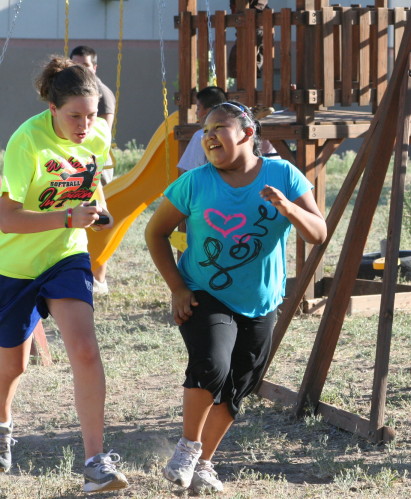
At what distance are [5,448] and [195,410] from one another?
0.95 metres

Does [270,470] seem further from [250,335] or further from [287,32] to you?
[287,32]

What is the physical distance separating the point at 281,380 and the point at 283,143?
2404 mm

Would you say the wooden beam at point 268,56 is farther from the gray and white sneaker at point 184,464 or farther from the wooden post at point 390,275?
the gray and white sneaker at point 184,464

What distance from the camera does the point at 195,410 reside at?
3590 millimetres

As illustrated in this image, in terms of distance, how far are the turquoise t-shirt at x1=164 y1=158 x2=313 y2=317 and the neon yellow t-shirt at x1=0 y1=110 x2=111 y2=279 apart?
0.43 metres

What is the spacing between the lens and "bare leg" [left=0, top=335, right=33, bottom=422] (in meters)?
3.88

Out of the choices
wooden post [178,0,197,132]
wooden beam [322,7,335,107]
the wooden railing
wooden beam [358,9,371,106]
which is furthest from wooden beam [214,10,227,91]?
wooden beam [358,9,371,106]

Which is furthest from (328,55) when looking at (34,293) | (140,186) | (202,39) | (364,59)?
(34,293)

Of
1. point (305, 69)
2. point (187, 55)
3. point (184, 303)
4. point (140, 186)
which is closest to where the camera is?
point (184, 303)

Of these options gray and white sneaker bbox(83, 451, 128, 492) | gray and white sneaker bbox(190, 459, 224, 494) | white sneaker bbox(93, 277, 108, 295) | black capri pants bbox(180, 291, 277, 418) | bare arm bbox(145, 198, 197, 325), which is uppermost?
bare arm bbox(145, 198, 197, 325)

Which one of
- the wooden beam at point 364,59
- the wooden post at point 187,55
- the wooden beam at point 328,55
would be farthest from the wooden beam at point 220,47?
the wooden beam at point 364,59

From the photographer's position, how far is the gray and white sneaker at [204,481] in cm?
368

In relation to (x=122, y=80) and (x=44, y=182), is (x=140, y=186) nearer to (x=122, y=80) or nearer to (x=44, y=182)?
(x=44, y=182)

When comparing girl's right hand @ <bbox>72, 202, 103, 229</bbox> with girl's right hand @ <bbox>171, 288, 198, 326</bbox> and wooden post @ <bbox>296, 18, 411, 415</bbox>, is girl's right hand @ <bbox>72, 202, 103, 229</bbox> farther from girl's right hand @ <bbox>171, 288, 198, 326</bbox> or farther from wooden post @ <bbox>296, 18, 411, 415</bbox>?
wooden post @ <bbox>296, 18, 411, 415</bbox>
